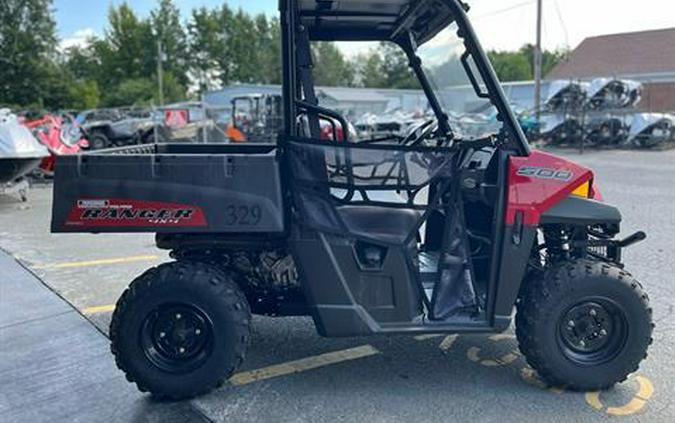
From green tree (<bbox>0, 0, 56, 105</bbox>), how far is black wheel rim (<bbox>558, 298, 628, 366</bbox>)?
165 feet

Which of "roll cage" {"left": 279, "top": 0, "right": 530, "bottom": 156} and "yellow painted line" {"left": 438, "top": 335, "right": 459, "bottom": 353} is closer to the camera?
"roll cage" {"left": 279, "top": 0, "right": 530, "bottom": 156}

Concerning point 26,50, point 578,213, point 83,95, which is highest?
point 26,50

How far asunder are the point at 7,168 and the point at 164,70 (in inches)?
2087

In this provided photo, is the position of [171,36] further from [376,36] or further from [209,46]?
[376,36]

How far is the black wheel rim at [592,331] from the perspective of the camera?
3301 millimetres

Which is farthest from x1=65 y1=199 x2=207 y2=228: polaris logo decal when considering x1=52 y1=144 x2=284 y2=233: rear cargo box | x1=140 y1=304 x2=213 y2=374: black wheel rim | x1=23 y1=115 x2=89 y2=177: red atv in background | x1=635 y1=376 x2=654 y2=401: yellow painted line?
x1=23 y1=115 x2=89 y2=177: red atv in background

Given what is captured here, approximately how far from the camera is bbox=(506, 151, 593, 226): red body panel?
3.18m

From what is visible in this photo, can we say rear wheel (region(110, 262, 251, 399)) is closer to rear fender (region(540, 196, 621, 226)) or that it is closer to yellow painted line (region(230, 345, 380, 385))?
yellow painted line (region(230, 345, 380, 385))

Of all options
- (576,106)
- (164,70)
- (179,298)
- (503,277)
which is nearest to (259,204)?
(179,298)

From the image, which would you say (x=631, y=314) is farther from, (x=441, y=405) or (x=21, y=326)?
(x=21, y=326)

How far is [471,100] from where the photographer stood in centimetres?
364

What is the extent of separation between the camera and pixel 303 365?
375 cm

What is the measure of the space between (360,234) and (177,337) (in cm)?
122

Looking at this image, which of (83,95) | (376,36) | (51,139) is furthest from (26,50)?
(376,36)
